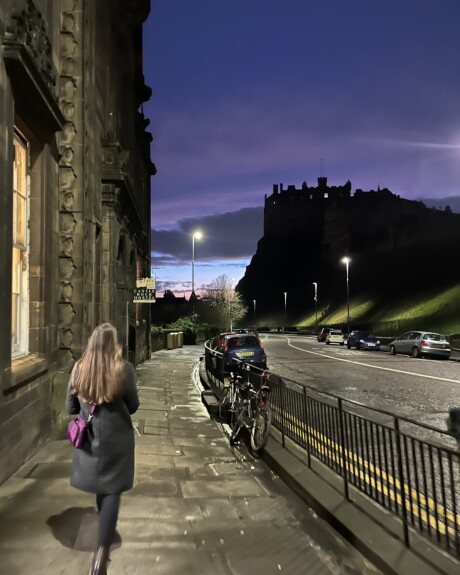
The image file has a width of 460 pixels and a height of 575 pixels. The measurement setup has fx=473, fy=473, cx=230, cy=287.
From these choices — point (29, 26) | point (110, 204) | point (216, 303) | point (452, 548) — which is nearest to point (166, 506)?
point (452, 548)

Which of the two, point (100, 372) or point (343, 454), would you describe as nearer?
point (100, 372)

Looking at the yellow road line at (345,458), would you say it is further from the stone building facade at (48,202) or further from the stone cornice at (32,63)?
the stone cornice at (32,63)

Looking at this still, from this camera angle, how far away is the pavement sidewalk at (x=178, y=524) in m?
3.56

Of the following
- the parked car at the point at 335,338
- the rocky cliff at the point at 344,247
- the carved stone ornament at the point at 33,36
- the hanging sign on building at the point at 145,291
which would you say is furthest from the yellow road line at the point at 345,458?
the rocky cliff at the point at 344,247

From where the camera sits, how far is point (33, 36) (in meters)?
6.23

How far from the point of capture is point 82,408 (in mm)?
3428

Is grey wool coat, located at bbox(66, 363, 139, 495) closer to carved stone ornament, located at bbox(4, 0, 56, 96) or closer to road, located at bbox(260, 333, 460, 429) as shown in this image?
carved stone ornament, located at bbox(4, 0, 56, 96)

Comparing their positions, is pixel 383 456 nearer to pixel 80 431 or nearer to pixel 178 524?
pixel 178 524

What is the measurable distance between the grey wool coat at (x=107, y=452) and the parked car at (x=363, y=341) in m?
34.4

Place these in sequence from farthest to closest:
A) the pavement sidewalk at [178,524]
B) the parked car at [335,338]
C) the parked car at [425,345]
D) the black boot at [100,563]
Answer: the parked car at [335,338], the parked car at [425,345], the pavement sidewalk at [178,524], the black boot at [100,563]

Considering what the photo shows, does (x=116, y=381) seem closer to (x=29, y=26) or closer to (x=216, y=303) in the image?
(x=29, y=26)

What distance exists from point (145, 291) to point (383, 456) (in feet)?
41.2

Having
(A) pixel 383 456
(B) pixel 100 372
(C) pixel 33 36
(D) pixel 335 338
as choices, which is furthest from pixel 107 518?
(D) pixel 335 338

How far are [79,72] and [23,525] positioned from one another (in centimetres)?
745
